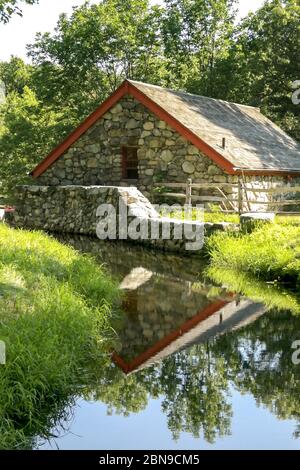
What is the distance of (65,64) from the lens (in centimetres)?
2886

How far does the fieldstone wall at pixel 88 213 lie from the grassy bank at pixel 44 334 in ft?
15.8

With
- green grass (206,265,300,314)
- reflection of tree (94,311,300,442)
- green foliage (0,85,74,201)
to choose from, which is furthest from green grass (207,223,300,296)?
green foliage (0,85,74,201)

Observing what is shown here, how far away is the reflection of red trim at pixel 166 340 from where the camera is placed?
6.79 metres

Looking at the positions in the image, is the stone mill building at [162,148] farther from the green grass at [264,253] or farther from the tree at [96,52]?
the tree at [96,52]

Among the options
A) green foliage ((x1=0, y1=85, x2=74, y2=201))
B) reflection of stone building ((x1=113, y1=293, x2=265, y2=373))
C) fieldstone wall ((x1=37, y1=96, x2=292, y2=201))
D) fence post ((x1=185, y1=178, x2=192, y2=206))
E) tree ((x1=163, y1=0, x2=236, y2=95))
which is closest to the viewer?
reflection of stone building ((x1=113, y1=293, x2=265, y2=373))

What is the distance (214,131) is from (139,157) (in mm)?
2605

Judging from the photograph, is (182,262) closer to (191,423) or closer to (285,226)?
(285,226)

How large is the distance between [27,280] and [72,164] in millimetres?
14241

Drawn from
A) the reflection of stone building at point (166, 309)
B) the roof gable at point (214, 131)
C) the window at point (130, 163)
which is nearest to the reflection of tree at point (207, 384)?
the reflection of stone building at point (166, 309)

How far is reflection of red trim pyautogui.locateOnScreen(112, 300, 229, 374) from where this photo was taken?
22.3 feet

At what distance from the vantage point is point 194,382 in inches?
248

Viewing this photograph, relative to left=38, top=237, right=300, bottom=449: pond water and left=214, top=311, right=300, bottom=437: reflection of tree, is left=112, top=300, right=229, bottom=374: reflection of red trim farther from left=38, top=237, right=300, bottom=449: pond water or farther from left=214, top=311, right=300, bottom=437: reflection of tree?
left=214, top=311, right=300, bottom=437: reflection of tree

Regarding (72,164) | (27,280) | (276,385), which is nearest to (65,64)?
(72,164)

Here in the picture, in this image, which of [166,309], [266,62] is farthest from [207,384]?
[266,62]
